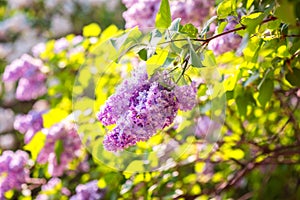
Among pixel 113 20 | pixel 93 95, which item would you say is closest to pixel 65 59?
pixel 93 95

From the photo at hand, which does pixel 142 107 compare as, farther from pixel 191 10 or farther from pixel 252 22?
pixel 191 10

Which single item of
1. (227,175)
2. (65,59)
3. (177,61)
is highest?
(177,61)

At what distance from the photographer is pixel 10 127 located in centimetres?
279

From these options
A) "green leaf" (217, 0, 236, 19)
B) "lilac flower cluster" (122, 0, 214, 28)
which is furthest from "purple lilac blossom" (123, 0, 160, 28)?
"green leaf" (217, 0, 236, 19)

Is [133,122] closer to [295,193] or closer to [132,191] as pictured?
[132,191]

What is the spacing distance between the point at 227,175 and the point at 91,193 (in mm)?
508

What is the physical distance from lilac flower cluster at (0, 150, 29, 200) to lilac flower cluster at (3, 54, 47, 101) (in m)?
0.22

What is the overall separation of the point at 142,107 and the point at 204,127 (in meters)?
0.45

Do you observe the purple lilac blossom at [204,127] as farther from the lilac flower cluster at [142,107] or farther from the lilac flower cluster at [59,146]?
the lilac flower cluster at [59,146]

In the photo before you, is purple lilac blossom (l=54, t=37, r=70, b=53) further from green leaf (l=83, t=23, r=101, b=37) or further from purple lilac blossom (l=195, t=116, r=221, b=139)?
purple lilac blossom (l=195, t=116, r=221, b=139)

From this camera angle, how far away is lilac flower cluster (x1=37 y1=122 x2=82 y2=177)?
1.62 metres

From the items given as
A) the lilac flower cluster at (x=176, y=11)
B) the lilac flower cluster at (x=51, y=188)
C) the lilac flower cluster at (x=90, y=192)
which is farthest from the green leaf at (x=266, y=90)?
the lilac flower cluster at (x=51, y=188)

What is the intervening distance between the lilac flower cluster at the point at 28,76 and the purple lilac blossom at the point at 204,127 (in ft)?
2.32

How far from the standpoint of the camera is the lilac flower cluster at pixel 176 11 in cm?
134
